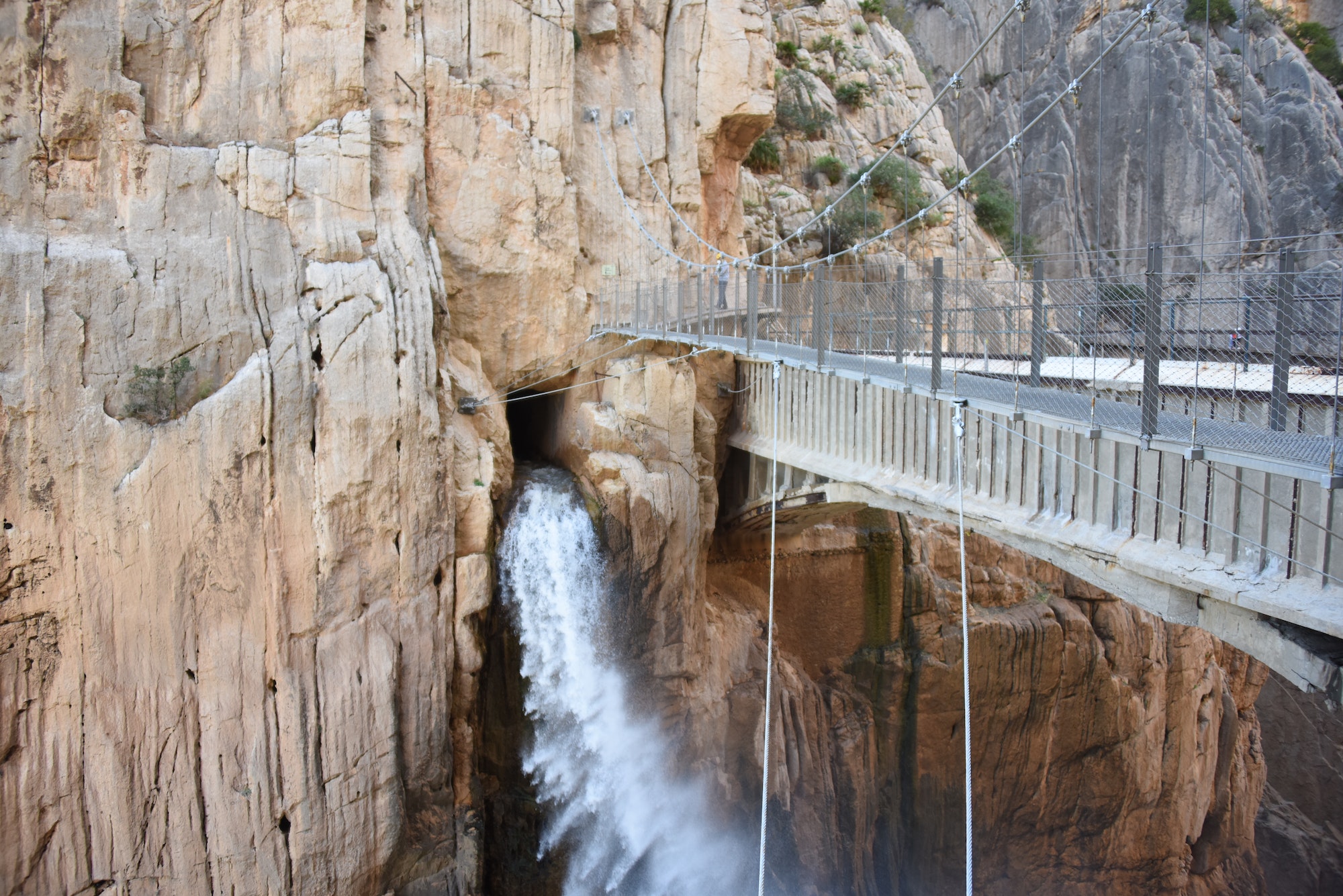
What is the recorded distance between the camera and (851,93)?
17469mm

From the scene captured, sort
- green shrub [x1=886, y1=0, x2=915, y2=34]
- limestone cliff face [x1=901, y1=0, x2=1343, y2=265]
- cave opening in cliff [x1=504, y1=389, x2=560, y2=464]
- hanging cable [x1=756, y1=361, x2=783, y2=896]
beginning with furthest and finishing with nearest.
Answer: green shrub [x1=886, y1=0, x2=915, y2=34] → limestone cliff face [x1=901, y1=0, x2=1343, y2=265] → cave opening in cliff [x1=504, y1=389, x2=560, y2=464] → hanging cable [x1=756, y1=361, x2=783, y2=896]

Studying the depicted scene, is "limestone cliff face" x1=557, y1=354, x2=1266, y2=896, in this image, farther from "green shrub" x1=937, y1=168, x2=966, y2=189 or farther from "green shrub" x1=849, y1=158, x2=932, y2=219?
"green shrub" x1=937, y1=168, x2=966, y2=189

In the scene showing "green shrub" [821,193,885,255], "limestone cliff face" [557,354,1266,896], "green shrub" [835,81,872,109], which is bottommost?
"limestone cliff face" [557,354,1266,896]

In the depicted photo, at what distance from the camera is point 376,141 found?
31.0 ft

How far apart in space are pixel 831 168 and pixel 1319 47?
1087 centimetres

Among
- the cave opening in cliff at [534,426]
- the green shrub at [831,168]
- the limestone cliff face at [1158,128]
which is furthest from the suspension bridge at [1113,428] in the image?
the limestone cliff face at [1158,128]

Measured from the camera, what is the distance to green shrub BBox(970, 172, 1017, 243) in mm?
18297

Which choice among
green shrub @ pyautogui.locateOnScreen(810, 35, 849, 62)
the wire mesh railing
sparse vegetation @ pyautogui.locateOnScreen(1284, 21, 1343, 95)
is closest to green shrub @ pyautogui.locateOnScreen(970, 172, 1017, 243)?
green shrub @ pyautogui.locateOnScreen(810, 35, 849, 62)

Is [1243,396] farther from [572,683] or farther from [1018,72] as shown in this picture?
[1018,72]

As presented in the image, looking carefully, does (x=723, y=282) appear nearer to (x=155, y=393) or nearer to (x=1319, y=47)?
(x=155, y=393)

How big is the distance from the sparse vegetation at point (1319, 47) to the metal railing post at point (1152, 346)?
1804 cm

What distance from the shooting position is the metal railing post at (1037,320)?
5.87 m

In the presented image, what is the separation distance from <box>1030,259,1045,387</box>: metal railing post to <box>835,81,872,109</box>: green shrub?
41.1ft

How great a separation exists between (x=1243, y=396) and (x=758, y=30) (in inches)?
370
